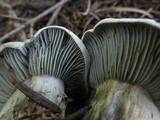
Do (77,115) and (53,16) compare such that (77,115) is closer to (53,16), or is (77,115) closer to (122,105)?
(122,105)

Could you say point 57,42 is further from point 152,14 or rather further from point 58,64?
point 152,14

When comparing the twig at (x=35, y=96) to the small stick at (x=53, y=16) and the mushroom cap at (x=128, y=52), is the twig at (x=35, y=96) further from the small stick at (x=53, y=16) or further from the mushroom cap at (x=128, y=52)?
the small stick at (x=53, y=16)

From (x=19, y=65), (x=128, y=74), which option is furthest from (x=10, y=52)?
(x=128, y=74)

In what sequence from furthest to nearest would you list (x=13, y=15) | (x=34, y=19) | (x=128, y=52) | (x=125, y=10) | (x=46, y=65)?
(x=13, y=15) → (x=34, y=19) → (x=125, y=10) → (x=46, y=65) → (x=128, y=52)

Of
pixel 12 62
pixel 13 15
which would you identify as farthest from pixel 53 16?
pixel 12 62

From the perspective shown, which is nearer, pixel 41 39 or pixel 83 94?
pixel 41 39

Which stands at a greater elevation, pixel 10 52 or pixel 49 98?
pixel 10 52
